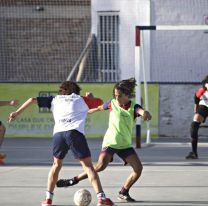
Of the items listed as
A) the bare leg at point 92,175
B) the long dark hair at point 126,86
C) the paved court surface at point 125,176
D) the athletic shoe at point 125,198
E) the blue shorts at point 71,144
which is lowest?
the paved court surface at point 125,176

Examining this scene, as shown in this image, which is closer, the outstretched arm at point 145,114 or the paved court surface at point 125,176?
the outstretched arm at point 145,114

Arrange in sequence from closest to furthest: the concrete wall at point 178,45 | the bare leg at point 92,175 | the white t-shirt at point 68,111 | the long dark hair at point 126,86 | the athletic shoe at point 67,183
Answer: the bare leg at point 92,175
the white t-shirt at point 68,111
the long dark hair at point 126,86
the athletic shoe at point 67,183
the concrete wall at point 178,45

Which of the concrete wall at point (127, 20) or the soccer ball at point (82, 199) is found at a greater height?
the concrete wall at point (127, 20)

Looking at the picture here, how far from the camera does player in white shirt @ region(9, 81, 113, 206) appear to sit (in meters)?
9.61

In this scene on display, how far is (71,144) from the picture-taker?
962 cm

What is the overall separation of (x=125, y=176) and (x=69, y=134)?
327cm

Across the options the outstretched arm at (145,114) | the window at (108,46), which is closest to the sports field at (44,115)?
the window at (108,46)

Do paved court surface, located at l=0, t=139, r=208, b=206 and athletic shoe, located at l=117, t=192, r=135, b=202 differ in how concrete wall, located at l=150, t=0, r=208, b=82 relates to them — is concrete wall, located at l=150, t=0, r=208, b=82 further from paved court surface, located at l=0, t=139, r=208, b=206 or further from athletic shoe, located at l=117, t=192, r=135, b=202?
athletic shoe, located at l=117, t=192, r=135, b=202

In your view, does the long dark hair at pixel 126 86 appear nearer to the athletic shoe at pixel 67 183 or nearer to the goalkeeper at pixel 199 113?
the athletic shoe at pixel 67 183

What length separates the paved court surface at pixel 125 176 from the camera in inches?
411

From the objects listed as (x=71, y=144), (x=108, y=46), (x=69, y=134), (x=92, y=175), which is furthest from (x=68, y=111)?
(x=108, y=46)

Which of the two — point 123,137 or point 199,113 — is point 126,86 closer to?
point 123,137

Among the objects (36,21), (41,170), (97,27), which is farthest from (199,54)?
(41,170)

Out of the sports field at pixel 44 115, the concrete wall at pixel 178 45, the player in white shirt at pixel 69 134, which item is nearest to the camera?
the player in white shirt at pixel 69 134
